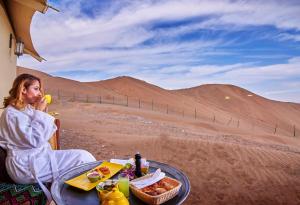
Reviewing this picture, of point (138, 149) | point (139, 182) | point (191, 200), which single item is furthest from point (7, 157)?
point (138, 149)

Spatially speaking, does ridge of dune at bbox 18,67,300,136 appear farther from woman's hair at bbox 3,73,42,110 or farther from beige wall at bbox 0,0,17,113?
woman's hair at bbox 3,73,42,110

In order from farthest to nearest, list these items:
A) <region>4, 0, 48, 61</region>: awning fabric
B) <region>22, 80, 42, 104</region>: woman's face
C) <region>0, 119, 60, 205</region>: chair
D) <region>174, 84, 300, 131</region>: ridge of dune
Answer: <region>174, 84, 300, 131</region>: ridge of dune
<region>4, 0, 48, 61</region>: awning fabric
<region>22, 80, 42, 104</region>: woman's face
<region>0, 119, 60, 205</region>: chair

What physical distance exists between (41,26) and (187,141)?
618 cm

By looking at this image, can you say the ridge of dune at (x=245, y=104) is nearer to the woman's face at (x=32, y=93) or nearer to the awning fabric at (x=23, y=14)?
the awning fabric at (x=23, y=14)

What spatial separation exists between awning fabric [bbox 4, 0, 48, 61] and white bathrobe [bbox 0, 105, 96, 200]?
4092mm

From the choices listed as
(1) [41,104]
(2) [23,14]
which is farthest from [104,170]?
(2) [23,14]

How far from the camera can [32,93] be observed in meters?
3.30

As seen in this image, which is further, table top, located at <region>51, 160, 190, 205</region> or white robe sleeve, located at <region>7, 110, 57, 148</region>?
white robe sleeve, located at <region>7, 110, 57, 148</region>

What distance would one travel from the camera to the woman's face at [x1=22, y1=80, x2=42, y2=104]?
129 inches

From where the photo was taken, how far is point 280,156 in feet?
24.8

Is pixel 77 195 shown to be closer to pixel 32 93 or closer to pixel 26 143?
pixel 26 143

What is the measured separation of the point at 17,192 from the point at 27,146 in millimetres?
445

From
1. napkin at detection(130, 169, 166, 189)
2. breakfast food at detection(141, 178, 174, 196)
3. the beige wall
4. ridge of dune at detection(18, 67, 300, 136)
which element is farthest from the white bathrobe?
ridge of dune at detection(18, 67, 300, 136)

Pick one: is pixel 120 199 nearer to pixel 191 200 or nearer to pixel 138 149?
pixel 191 200
